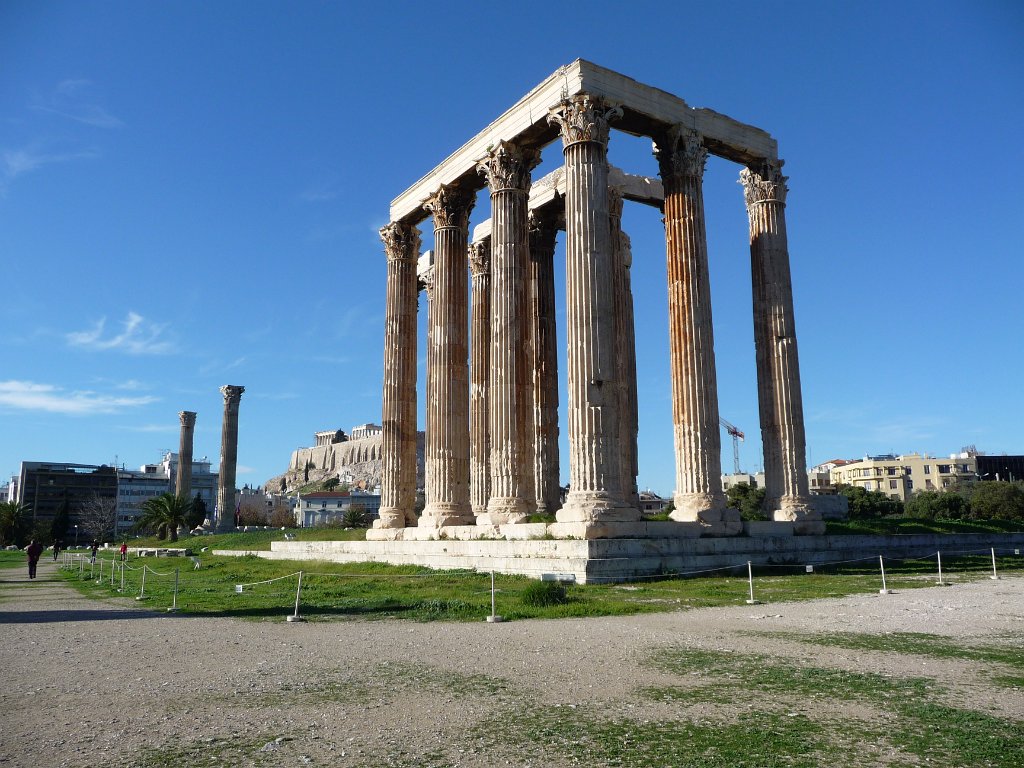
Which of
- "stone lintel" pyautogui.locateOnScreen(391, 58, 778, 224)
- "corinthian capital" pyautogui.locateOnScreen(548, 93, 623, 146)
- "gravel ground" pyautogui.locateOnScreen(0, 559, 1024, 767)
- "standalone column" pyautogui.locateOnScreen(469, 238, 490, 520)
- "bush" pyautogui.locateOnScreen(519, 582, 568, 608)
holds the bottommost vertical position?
"gravel ground" pyautogui.locateOnScreen(0, 559, 1024, 767)

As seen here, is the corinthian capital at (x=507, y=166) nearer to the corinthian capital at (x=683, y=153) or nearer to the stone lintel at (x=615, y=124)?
the stone lintel at (x=615, y=124)

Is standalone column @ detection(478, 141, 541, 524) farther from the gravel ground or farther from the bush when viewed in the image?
the gravel ground

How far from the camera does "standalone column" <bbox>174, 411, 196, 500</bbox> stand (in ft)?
267

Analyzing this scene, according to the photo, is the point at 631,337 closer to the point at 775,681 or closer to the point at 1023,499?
the point at 775,681

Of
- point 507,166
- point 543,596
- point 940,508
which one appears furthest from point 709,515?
point 940,508

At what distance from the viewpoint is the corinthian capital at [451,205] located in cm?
3366

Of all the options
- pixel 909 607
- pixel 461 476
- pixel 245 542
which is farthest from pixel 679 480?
pixel 245 542

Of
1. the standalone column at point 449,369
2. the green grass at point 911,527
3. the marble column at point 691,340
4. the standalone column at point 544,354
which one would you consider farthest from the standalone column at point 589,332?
the green grass at point 911,527

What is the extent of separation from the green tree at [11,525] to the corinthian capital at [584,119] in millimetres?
99087

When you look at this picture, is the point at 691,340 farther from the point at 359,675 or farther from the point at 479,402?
the point at 359,675

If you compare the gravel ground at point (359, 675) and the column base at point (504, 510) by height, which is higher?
the column base at point (504, 510)

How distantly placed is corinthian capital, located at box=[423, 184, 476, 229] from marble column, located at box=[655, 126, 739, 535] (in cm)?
879

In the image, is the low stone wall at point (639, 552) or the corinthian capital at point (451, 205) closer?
the low stone wall at point (639, 552)

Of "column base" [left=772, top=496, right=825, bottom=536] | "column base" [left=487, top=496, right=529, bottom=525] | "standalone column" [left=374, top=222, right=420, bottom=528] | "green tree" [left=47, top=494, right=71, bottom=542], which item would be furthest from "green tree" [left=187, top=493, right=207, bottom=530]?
"column base" [left=772, top=496, right=825, bottom=536]
